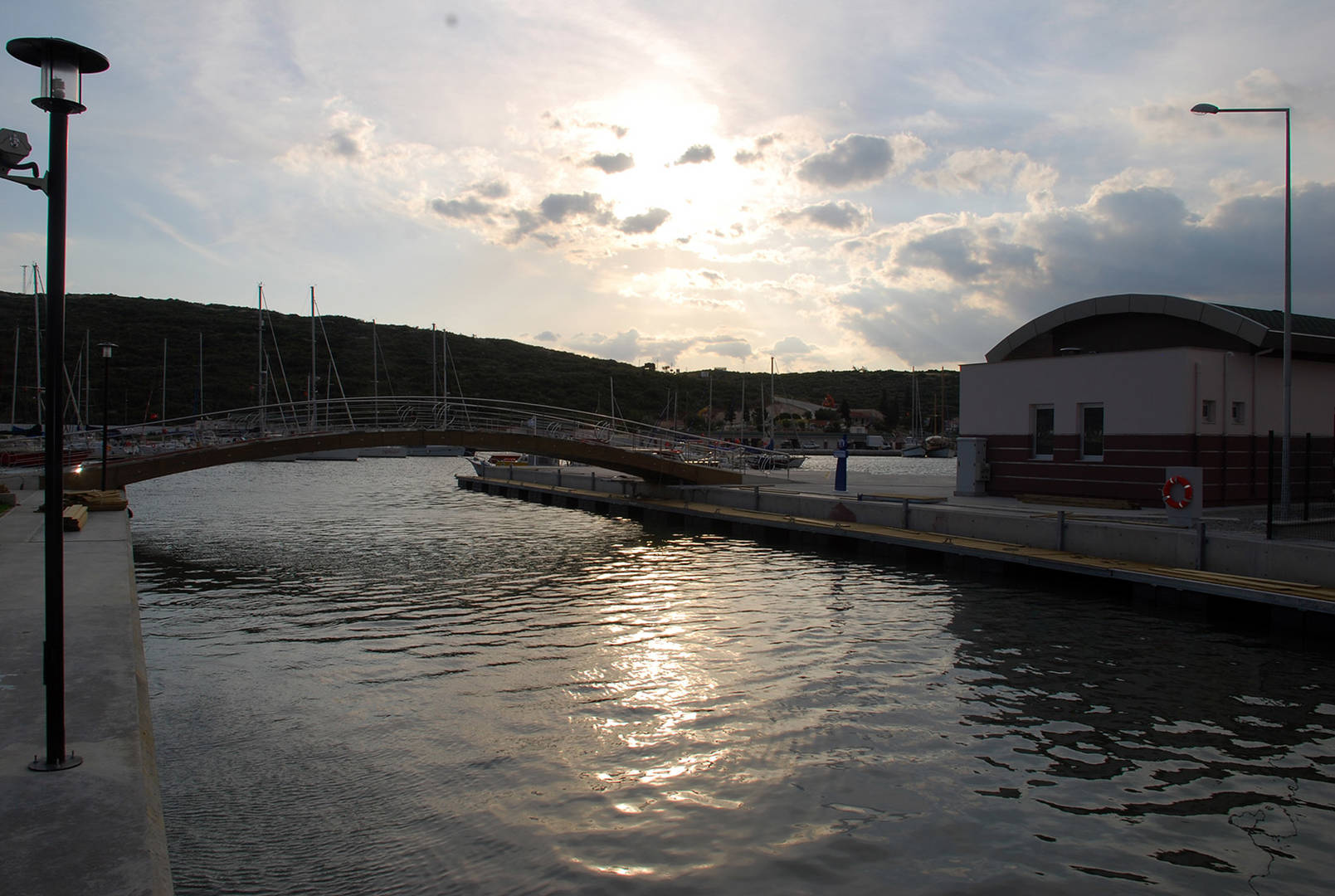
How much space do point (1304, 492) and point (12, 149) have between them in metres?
24.8

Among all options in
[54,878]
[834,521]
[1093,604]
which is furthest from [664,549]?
[54,878]

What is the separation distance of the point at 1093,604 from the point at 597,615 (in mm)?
8319

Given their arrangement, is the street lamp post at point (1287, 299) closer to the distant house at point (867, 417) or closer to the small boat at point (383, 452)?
the small boat at point (383, 452)

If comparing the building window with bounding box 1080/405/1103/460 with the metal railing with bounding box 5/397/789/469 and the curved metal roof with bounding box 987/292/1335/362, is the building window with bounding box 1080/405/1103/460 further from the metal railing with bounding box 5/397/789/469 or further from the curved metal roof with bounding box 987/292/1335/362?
the metal railing with bounding box 5/397/789/469

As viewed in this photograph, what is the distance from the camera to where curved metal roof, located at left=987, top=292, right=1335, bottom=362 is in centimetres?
2127

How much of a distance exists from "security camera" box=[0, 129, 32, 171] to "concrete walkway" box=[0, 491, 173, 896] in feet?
12.3

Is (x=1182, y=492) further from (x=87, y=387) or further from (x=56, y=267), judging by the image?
(x=87, y=387)

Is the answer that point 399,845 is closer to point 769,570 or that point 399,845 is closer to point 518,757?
point 518,757

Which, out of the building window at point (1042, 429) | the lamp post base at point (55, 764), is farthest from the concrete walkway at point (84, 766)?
the building window at point (1042, 429)

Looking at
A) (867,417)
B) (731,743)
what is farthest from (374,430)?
(867,417)

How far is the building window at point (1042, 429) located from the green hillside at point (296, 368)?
57.9m

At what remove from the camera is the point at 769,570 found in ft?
64.8

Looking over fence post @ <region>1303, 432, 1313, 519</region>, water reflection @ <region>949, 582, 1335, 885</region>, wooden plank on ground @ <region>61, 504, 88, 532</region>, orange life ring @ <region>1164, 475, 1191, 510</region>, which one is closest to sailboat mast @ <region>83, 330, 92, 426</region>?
wooden plank on ground @ <region>61, 504, 88, 532</region>

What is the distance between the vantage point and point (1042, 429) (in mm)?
23625
